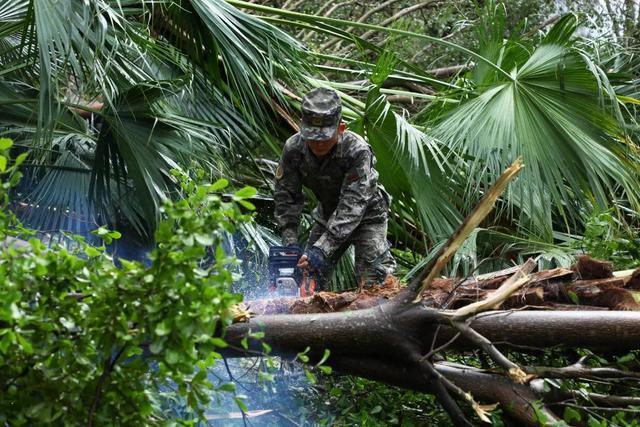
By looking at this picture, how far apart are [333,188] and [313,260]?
66cm

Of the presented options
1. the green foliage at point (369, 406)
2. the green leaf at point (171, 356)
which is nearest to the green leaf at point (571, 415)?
the green foliage at point (369, 406)

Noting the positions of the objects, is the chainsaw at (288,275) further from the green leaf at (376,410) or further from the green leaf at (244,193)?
the green leaf at (244,193)

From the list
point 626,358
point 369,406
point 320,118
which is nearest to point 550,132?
point 320,118

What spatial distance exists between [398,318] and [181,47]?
4301 mm

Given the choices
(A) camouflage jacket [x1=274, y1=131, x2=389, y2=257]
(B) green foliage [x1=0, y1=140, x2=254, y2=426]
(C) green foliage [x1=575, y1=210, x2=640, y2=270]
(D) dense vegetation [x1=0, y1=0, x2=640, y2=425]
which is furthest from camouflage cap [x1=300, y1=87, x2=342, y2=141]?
(B) green foliage [x1=0, y1=140, x2=254, y2=426]

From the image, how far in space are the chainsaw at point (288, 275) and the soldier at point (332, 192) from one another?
0.08 metres

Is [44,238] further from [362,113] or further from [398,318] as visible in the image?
[398,318]

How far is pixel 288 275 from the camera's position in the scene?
6172 millimetres

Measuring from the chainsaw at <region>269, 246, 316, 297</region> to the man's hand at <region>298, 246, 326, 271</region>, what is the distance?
41mm

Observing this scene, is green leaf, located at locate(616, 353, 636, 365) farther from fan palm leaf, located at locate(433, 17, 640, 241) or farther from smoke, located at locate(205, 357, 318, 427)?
fan palm leaf, located at locate(433, 17, 640, 241)

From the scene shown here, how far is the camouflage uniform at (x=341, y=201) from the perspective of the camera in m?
6.33

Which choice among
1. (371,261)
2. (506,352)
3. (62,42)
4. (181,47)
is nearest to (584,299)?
(506,352)

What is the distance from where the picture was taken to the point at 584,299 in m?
4.88

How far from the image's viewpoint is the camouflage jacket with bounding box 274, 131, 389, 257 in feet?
20.7
